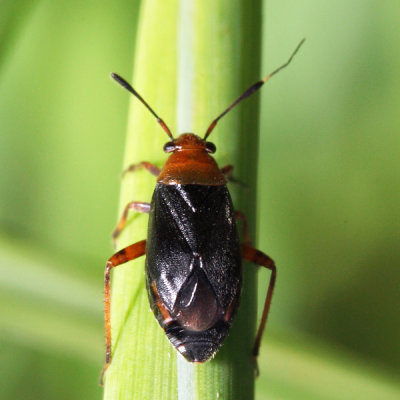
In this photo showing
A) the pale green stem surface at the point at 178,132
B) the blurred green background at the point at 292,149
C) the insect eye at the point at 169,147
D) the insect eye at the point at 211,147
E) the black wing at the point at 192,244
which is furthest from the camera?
the blurred green background at the point at 292,149

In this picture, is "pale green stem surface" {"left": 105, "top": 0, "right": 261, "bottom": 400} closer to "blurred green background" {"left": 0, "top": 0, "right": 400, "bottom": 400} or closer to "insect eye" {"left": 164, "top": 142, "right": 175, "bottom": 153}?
"insect eye" {"left": 164, "top": 142, "right": 175, "bottom": 153}

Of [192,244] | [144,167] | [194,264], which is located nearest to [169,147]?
[144,167]

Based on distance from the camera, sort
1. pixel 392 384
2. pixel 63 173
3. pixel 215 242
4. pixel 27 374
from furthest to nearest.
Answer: pixel 63 173 < pixel 27 374 < pixel 392 384 < pixel 215 242

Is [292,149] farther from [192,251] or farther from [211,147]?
Result: [192,251]

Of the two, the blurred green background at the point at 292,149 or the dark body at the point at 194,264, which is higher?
the blurred green background at the point at 292,149

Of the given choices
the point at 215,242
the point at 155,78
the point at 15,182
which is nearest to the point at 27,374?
the point at 15,182

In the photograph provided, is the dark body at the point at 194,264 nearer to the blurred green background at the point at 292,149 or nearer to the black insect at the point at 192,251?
the black insect at the point at 192,251

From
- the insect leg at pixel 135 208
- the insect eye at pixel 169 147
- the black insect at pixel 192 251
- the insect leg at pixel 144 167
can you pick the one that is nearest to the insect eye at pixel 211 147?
the black insect at pixel 192 251

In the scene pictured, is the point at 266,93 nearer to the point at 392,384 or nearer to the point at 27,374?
the point at 392,384
